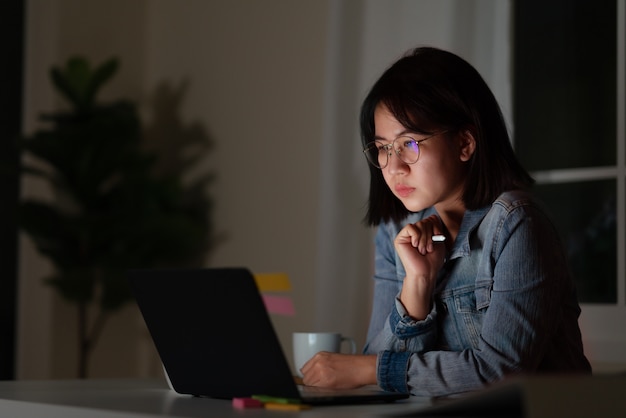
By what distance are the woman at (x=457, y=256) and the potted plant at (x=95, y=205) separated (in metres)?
1.97

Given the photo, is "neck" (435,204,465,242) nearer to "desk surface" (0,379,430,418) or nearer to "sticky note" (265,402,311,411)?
"desk surface" (0,379,430,418)

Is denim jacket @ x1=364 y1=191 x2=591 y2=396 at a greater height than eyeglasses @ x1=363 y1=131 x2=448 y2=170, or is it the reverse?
eyeglasses @ x1=363 y1=131 x2=448 y2=170

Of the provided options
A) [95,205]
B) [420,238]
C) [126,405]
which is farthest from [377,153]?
[95,205]

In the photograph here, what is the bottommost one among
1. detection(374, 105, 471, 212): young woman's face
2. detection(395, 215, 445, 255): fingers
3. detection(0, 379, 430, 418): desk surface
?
detection(0, 379, 430, 418): desk surface

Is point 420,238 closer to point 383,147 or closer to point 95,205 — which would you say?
point 383,147

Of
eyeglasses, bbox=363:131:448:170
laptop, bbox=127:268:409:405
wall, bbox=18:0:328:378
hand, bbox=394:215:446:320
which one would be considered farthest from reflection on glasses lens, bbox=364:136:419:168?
wall, bbox=18:0:328:378

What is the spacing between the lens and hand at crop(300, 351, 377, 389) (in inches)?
52.3

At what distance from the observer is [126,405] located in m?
1.08

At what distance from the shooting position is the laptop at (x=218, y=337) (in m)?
→ 1.06

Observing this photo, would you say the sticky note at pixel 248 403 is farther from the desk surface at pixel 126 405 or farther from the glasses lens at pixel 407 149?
the glasses lens at pixel 407 149

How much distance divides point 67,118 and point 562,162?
72.4 inches

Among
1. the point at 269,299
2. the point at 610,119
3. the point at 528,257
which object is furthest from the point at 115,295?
the point at 528,257

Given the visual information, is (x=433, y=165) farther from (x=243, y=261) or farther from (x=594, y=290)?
(x=243, y=261)

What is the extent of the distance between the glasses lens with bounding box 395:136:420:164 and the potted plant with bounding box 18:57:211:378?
2.07 m
